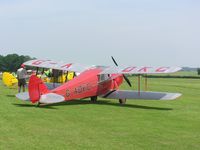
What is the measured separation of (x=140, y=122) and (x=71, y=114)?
2.44m

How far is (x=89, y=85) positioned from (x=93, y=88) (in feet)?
1.46

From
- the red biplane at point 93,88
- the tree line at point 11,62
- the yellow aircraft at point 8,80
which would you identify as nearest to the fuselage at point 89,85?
the red biplane at point 93,88

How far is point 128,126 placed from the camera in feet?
32.7

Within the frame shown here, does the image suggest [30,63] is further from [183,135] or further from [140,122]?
[183,135]

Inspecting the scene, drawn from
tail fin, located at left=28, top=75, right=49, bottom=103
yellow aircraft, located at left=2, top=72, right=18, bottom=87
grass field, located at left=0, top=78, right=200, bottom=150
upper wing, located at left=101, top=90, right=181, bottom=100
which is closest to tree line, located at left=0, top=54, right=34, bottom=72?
yellow aircraft, located at left=2, top=72, right=18, bottom=87

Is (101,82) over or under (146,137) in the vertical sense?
over

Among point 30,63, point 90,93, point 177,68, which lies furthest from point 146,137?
point 30,63

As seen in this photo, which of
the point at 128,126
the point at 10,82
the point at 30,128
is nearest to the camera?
the point at 30,128

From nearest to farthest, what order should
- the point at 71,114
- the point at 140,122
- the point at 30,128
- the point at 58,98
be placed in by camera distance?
the point at 30,128 → the point at 140,122 → the point at 71,114 → the point at 58,98

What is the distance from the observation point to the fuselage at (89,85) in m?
14.6

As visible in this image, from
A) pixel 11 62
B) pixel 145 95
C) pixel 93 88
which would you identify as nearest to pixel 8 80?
pixel 93 88

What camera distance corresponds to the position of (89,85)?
1603 cm

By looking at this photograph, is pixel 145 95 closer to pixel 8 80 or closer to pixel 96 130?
pixel 96 130

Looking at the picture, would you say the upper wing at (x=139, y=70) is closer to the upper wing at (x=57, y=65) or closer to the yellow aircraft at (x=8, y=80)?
the upper wing at (x=57, y=65)
